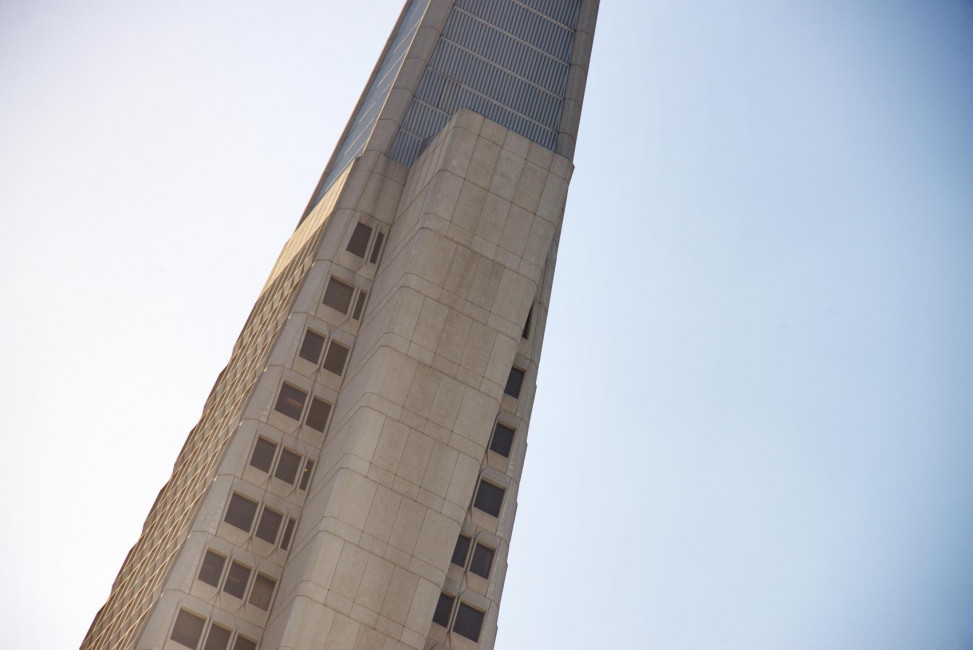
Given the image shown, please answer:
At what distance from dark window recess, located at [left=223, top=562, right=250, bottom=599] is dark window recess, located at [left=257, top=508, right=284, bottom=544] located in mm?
2044

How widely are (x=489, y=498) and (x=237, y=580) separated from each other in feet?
49.0

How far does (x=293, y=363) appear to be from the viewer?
7931cm

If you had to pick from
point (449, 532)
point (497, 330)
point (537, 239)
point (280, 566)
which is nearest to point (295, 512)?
point (280, 566)

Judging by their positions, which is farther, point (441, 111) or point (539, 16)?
point (539, 16)

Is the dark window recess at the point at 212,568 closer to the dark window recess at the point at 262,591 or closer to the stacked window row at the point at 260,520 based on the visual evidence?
Result: the dark window recess at the point at 262,591

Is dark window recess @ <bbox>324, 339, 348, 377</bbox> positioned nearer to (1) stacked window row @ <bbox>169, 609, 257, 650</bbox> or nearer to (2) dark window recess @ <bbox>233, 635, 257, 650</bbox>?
(2) dark window recess @ <bbox>233, 635, 257, 650</bbox>

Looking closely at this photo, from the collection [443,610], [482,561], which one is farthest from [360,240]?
[443,610]

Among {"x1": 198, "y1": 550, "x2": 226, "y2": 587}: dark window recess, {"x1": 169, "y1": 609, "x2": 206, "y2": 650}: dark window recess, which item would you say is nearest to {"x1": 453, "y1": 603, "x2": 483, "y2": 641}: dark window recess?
{"x1": 198, "y1": 550, "x2": 226, "y2": 587}: dark window recess

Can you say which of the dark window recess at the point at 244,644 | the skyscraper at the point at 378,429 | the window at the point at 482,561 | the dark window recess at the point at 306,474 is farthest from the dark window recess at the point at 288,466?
the window at the point at 482,561

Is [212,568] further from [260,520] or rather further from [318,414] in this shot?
[318,414]

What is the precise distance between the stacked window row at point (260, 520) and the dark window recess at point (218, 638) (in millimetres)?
5474

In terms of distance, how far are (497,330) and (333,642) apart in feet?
64.6

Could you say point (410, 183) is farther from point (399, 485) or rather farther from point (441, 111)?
point (399, 485)

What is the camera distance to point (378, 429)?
72.2 metres
